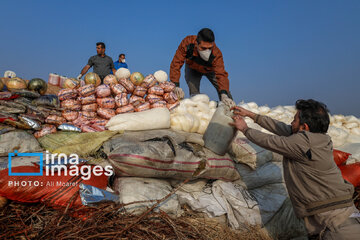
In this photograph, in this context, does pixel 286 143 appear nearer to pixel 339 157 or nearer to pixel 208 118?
pixel 208 118

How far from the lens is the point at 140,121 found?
10.5 feet

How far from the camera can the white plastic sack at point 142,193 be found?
224 cm

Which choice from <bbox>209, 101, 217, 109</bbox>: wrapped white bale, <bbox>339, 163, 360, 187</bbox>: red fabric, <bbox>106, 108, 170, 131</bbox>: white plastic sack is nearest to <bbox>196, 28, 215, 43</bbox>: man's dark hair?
<bbox>209, 101, 217, 109</bbox>: wrapped white bale

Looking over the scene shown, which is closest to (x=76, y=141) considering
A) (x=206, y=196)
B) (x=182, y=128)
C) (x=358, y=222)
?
(x=182, y=128)

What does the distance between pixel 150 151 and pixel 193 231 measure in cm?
83

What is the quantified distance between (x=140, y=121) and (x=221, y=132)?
111 centimetres

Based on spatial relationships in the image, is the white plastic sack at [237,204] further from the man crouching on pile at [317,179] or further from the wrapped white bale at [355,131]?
the wrapped white bale at [355,131]

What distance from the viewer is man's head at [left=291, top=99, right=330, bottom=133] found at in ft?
6.20

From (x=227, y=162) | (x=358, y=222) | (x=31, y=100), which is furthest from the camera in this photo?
(x=31, y=100)

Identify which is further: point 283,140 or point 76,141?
point 76,141

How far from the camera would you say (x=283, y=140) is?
194cm

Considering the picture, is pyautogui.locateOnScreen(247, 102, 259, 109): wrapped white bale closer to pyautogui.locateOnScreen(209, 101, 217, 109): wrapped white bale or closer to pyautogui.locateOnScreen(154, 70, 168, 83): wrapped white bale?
pyautogui.locateOnScreen(209, 101, 217, 109): wrapped white bale

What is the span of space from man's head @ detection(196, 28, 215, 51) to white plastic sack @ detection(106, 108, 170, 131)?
56.6 inches

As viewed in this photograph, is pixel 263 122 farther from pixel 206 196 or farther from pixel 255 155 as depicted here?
pixel 206 196
